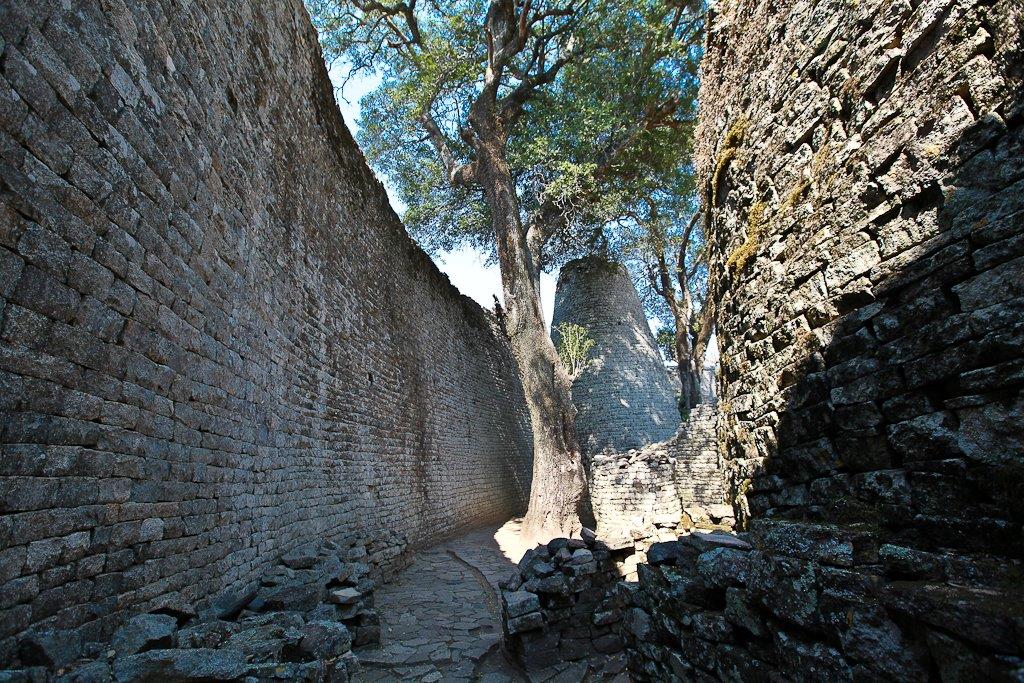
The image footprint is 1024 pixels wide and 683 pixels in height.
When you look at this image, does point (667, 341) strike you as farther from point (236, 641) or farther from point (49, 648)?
point (49, 648)

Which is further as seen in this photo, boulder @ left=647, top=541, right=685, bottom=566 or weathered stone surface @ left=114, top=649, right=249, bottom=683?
boulder @ left=647, top=541, right=685, bottom=566

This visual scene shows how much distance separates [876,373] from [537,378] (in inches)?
311

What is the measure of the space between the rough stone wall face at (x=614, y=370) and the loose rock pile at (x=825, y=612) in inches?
602

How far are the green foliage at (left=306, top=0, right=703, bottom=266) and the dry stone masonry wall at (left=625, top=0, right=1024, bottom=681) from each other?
8672 mm

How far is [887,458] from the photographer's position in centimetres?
234

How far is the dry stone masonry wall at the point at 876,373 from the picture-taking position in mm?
1768

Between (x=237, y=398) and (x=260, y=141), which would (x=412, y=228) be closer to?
(x=260, y=141)

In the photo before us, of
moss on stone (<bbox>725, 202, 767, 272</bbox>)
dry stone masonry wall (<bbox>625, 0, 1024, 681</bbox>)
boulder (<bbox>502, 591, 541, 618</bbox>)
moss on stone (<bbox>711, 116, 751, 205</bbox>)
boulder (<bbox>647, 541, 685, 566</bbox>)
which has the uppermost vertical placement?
moss on stone (<bbox>711, 116, 751, 205</bbox>)

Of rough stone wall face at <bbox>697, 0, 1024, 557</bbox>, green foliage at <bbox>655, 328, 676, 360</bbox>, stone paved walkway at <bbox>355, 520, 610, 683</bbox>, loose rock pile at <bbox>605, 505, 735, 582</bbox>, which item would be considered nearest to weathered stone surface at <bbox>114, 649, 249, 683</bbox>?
stone paved walkway at <bbox>355, 520, 610, 683</bbox>

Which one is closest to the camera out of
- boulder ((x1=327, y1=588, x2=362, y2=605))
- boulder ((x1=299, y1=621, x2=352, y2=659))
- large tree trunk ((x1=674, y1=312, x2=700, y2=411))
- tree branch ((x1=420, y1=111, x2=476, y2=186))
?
boulder ((x1=299, y1=621, x2=352, y2=659))

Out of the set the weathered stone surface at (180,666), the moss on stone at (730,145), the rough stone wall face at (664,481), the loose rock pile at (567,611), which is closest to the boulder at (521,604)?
the loose rock pile at (567,611)

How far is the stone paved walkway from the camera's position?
4.25 meters

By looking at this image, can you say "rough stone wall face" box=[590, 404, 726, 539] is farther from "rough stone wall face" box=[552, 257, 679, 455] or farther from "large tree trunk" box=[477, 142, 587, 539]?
"rough stone wall face" box=[552, 257, 679, 455]

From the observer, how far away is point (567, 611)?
4.59 m
